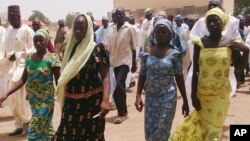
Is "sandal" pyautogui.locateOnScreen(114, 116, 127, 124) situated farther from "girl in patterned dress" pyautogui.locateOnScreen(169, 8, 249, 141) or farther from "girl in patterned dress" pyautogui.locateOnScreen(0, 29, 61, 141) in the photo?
"girl in patterned dress" pyautogui.locateOnScreen(169, 8, 249, 141)

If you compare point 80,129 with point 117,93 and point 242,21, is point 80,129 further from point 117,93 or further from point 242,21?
point 242,21

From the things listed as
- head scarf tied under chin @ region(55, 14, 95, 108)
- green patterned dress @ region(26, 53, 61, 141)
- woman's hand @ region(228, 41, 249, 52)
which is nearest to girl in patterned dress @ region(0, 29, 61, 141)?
green patterned dress @ region(26, 53, 61, 141)

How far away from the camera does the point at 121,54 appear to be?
831 centimetres

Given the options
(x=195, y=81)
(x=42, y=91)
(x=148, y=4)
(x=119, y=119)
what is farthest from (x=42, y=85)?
(x=148, y=4)

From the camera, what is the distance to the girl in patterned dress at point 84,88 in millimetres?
4625

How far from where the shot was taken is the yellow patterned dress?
16.1 feet

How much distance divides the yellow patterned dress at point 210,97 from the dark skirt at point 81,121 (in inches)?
33.9

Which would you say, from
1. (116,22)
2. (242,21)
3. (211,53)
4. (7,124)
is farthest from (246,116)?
(242,21)

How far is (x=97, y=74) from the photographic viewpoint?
4.70m

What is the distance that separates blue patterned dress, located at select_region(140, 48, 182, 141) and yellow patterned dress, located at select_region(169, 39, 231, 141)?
186 millimetres

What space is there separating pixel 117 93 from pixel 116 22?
1316 mm

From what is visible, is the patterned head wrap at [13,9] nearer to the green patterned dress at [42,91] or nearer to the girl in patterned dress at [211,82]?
the green patterned dress at [42,91]

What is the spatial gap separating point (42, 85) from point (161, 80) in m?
1.56

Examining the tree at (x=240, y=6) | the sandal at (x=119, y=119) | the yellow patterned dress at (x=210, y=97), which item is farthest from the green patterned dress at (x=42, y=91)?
the tree at (x=240, y=6)
